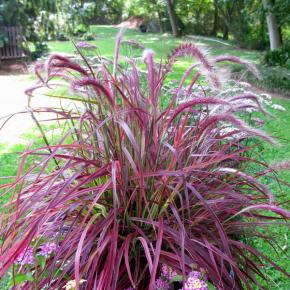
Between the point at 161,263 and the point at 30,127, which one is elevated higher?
the point at 161,263

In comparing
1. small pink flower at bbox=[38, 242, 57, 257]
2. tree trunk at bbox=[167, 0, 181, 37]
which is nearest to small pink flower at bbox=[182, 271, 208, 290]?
small pink flower at bbox=[38, 242, 57, 257]

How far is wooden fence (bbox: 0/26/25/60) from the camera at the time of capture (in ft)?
37.9

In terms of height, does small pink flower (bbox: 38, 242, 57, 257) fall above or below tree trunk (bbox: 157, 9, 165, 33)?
above

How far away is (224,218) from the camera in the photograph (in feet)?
5.90

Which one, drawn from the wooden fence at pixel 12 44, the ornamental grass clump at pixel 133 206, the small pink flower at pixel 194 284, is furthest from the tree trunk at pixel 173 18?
the small pink flower at pixel 194 284

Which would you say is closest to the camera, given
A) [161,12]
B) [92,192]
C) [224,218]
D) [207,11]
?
[92,192]

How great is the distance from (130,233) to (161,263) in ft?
0.52

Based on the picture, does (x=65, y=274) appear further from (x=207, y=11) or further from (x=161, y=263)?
(x=207, y=11)

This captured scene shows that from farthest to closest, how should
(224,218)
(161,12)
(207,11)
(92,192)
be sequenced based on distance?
(161,12), (207,11), (224,218), (92,192)

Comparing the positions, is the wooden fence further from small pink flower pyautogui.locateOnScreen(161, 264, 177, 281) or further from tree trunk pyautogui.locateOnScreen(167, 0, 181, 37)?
small pink flower pyautogui.locateOnScreen(161, 264, 177, 281)

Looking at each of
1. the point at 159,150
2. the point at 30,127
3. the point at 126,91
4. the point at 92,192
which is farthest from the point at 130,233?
the point at 30,127

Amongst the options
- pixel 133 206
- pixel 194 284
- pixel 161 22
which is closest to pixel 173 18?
pixel 161 22

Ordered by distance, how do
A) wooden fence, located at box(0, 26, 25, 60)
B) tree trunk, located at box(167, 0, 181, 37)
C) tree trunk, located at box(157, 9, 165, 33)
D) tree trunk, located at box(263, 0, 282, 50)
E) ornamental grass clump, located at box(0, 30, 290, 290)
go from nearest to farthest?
ornamental grass clump, located at box(0, 30, 290, 290) → wooden fence, located at box(0, 26, 25, 60) → tree trunk, located at box(263, 0, 282, 50) → tree trunk, located at box(167, 0, 181, 37) → tree trunk, located at box(157, 9, 165, 33)

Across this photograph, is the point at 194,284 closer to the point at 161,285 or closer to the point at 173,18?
the point at 161,285
